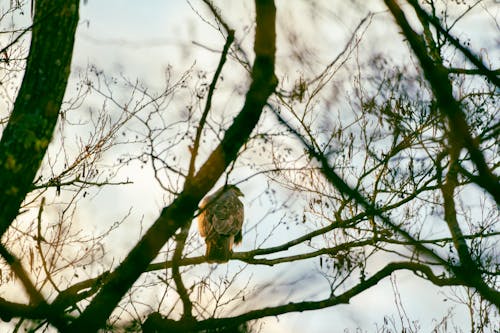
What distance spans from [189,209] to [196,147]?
1.02 feet

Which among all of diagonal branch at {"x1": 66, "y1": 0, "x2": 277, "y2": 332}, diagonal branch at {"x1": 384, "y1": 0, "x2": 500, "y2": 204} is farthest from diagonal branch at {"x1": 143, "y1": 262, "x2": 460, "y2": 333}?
diagonal branch at {"x1": 384, "y1": 0, "x2": 500, "y2": 204}

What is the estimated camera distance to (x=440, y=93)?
1285 millimetres

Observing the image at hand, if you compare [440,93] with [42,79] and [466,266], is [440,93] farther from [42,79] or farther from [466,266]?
[42,79]

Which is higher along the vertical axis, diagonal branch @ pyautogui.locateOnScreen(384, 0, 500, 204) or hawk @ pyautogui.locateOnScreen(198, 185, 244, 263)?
hawk @ pyautogui.locateOnScreen(198, 185, 244, 263)

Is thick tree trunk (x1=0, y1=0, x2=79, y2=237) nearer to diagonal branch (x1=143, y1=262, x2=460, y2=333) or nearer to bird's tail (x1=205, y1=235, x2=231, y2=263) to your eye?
diagonal branch (x1=143, y1=262, x2=460, y2=333)

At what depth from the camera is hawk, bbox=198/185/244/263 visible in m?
7.89

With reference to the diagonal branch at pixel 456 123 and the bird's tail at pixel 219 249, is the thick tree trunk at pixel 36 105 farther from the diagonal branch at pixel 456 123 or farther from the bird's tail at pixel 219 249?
the bird's tail at pixel 219 249

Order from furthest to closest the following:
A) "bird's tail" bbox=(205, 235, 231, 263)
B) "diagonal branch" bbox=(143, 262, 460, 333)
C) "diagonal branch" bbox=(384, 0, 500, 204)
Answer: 1. "bird's tail" bbox=(205, 235, 231, 263)
2. "diagonal branch" bbox=(143, 262, 460, 333)
3. "diagonal branch" bbox=(384, 0, 500, 204)

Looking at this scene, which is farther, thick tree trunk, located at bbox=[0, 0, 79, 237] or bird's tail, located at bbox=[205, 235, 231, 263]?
bird's tail, located at bbox=[205, 235, 231, 263]

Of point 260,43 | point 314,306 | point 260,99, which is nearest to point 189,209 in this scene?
point 260,99

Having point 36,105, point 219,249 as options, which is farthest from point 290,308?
point 219,249

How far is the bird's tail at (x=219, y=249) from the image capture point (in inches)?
301

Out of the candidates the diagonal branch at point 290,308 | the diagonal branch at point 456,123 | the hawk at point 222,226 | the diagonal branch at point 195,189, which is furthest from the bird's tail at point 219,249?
the diagonal branch at point 456,123

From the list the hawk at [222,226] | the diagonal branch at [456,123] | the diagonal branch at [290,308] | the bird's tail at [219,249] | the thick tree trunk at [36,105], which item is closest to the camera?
the diagonal branch at [456,123]
